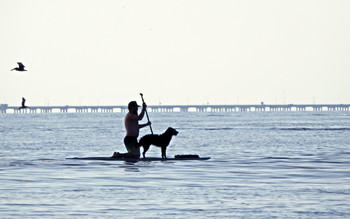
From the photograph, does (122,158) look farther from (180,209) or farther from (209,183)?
(180,209)

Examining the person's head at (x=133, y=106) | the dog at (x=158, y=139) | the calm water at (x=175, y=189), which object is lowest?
the calm water at (x=175, y=189)

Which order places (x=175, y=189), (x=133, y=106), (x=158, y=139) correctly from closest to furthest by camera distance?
1. (x=175, y=189)
2. (x=133, y=106)
3. (x=158, y=139)

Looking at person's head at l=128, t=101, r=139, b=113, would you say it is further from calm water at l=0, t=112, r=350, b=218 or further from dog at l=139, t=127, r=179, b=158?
calm water at l=0, t=112, r=350, b=218

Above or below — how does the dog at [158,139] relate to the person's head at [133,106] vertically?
below

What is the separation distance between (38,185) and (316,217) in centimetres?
884

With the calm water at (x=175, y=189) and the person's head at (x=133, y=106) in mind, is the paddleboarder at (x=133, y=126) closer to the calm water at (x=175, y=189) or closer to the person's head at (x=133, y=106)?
the person's head at (x=133, y=106)

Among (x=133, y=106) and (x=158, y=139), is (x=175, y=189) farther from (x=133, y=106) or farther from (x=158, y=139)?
(x=158, y=139)

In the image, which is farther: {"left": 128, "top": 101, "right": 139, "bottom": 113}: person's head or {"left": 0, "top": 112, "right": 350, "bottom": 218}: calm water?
{"left": 128, "top": 101, "right": 139, "bottom": 113}: person's head

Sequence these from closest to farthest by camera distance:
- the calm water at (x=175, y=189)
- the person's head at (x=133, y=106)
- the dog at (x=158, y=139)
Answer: the calm water at (x=175, y=189) → the person's head at (x=133, y=106) → the dog at (x=158, y=139)

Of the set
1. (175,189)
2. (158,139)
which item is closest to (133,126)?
(158,139)

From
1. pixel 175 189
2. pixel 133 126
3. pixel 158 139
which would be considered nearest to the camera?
pixel 175 189

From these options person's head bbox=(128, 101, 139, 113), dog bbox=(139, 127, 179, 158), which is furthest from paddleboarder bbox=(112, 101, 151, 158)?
dog bbox=(139, 127, 179, 158)

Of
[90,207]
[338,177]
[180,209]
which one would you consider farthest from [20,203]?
[338,177]

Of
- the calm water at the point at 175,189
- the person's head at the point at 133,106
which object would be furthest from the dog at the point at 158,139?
the person's head at the point at 133,106
